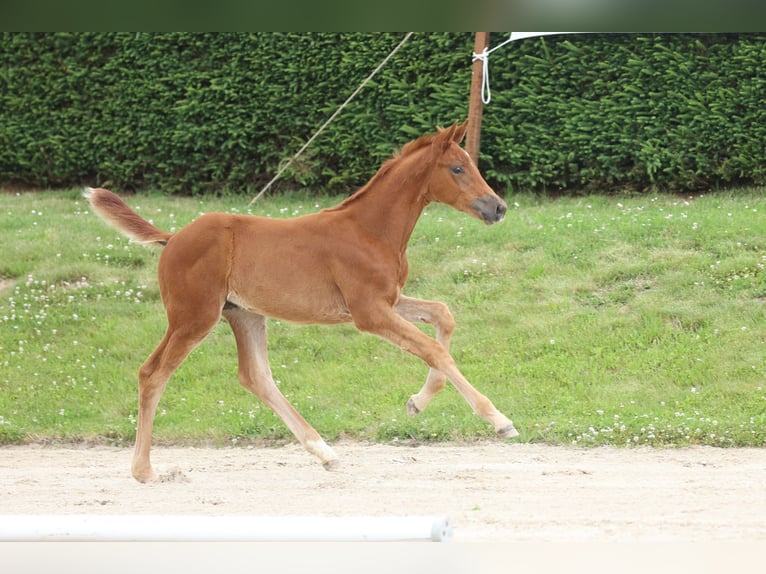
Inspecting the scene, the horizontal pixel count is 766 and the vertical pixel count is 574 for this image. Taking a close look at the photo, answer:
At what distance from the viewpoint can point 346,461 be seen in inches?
269

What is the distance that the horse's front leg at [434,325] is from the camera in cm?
548

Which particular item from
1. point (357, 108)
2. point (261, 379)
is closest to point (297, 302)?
point (261, 379)

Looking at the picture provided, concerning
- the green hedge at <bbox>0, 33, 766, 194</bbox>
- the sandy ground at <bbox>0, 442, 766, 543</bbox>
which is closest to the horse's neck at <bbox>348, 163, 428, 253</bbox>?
the sandy ground at <bbox>0, 442, 766, 543</bbox>

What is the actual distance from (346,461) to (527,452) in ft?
3.86

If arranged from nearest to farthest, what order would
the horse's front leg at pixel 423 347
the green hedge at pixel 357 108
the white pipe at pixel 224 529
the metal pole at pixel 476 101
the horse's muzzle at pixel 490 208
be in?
the white pipe at pixel 224 529 < the horse's front leg at pixel 423 347 < the horse's muzzle at pixel 490 208 < the metal pole at pixel 476 101 < the green hedge at pixel 357 108

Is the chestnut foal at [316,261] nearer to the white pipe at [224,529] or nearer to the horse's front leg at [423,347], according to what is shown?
the horse's front leg at [423,347]

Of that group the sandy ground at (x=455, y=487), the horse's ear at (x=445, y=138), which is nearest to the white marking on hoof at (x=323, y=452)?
the sandy ground at (x=455, y=487)

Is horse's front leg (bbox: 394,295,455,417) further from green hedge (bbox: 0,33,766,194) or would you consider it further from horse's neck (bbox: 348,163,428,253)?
green hedge (bbox: 0,33,766,194)

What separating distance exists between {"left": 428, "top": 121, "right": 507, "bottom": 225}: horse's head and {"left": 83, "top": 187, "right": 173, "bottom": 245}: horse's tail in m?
1.48

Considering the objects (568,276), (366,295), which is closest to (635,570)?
(366,295)

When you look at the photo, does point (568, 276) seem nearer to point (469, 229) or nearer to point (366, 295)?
point (469, 229)

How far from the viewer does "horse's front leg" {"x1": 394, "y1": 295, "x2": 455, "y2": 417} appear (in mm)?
5484

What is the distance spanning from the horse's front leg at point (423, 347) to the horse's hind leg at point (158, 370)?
0.83 m

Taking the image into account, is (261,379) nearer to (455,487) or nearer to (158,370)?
(158,370)
